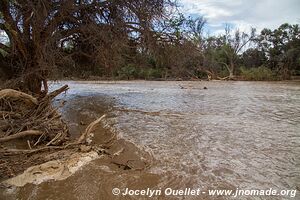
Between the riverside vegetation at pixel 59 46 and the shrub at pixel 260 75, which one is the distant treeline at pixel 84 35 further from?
the shrub at pixel 260 75

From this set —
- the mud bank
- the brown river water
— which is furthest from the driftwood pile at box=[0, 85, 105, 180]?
the brown river water

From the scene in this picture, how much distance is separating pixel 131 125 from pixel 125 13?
353 centimetres

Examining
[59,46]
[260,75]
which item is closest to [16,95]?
[59,46]

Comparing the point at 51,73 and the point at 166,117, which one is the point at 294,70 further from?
the point at 51,73

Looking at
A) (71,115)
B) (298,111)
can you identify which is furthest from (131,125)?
(298,111)

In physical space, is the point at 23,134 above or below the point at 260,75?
below

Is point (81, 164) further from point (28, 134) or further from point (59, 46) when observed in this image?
point (59, 46)

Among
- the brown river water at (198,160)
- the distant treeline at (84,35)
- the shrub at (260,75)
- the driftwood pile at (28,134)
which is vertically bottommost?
the brown river water at (198,160)

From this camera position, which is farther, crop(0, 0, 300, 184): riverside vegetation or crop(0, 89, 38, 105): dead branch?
crop(0, 0, 300, 184): riverside vegetation

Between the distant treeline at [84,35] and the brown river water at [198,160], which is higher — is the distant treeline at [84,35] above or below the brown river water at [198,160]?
above

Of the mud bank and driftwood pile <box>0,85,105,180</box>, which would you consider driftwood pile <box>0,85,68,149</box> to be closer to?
driftwood pile <box>0,85,105,180</box>

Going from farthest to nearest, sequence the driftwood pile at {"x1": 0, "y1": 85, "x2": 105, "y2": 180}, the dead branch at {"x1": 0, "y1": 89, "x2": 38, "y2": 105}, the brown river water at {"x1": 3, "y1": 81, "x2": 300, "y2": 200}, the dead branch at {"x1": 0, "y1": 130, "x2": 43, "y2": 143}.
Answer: the dead branch at {"x1": 0, "y1": 89, "x2": 38, "y2": 105} < the dead branch at {"x1": 0, "y1": 130, "x2": 43, "y2": 143} < the driftwood pile at {"x1": 0, "y1": 85, "x2": 105, "y2": 180} < the brown river water at {"x1": 3, "y1": 81, "x2": 300, "y2": 200}

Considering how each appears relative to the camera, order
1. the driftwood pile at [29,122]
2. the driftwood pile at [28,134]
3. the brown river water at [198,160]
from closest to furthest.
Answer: the brown river water at [198,160] → the driftwood pile at [28,134] → the driftwood pile at [29,122]

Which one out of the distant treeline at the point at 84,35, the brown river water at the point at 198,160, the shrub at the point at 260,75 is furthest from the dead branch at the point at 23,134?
the shrub at the point at 260,75
